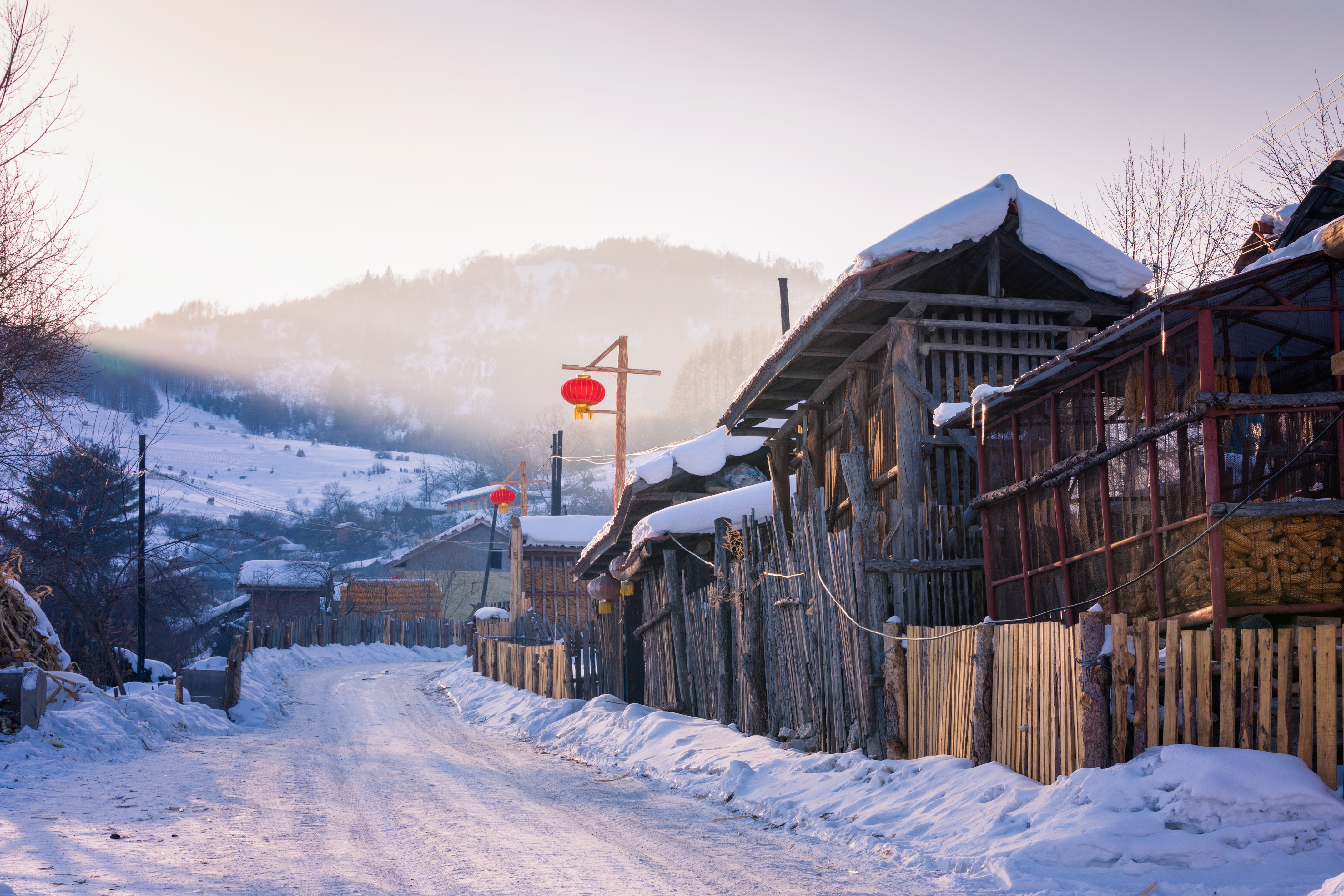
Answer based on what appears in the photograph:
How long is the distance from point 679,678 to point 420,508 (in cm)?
8154

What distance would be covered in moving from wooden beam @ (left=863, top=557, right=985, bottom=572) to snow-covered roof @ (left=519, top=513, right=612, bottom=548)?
2344 cm

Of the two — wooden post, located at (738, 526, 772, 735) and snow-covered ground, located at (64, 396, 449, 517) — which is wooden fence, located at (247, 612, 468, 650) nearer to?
wooden post, located at (738, 526, 772, 735)

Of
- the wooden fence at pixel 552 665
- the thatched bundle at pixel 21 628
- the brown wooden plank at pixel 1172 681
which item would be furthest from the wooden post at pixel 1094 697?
the wooden fence at pixel 552 665

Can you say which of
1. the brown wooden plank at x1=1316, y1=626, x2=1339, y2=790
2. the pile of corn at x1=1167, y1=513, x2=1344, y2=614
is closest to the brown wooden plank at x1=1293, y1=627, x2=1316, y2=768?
the brown wooden plank at x1=1316, y1=626, x2=1339, y2=790

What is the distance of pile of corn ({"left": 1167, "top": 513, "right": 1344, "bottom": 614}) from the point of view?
6.41 metres

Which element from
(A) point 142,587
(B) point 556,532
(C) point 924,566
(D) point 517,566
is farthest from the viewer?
(D) point 517,566

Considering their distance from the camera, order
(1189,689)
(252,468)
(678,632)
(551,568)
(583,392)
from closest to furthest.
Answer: (1189,689), (678,632), (583,392), (551,568), (252,468)

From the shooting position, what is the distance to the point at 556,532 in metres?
33.2

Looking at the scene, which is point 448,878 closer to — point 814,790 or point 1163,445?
point 814,790

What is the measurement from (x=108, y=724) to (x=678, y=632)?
749 centimetres

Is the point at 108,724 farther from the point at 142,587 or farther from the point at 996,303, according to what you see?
the point at 996,303

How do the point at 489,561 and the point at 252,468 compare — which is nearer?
the point at 489,561

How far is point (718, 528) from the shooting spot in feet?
42.7

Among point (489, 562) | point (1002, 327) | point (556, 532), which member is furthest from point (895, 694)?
point (489, 562)
